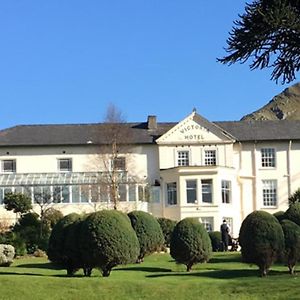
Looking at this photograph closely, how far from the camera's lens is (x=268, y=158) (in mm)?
59531

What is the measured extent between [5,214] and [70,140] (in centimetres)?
847

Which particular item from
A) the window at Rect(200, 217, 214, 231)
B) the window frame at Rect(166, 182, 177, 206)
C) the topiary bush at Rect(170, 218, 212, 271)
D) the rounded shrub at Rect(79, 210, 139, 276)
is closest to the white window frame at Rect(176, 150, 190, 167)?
the window frame at Rect(166, 182, 177, 206)

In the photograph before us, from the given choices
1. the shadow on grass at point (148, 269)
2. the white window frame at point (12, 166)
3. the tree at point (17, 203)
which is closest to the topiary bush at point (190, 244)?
the shadow on grass at point (148, 269)

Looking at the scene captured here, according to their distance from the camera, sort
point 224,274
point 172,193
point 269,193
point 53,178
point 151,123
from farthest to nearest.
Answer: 1. point 151,123
2. point 269,193
3. point 53,178
4. point 172,193
5. point 224,274

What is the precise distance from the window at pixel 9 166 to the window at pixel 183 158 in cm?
1327

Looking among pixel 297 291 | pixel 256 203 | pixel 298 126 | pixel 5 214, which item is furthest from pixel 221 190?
pixel 297 291

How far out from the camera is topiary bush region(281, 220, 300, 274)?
2153cm

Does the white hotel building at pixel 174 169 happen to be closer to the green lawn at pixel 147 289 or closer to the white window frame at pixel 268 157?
the white window frame at pixel 268 157

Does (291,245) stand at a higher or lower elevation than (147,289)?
higher

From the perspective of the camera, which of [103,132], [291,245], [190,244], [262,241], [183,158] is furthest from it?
[103,132]

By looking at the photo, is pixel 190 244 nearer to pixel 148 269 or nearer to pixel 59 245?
pixel 148 269

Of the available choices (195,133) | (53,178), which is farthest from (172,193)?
(53,178)

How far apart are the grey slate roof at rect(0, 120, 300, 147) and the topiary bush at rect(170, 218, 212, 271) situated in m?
34.9

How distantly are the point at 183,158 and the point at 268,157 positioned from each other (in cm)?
709
